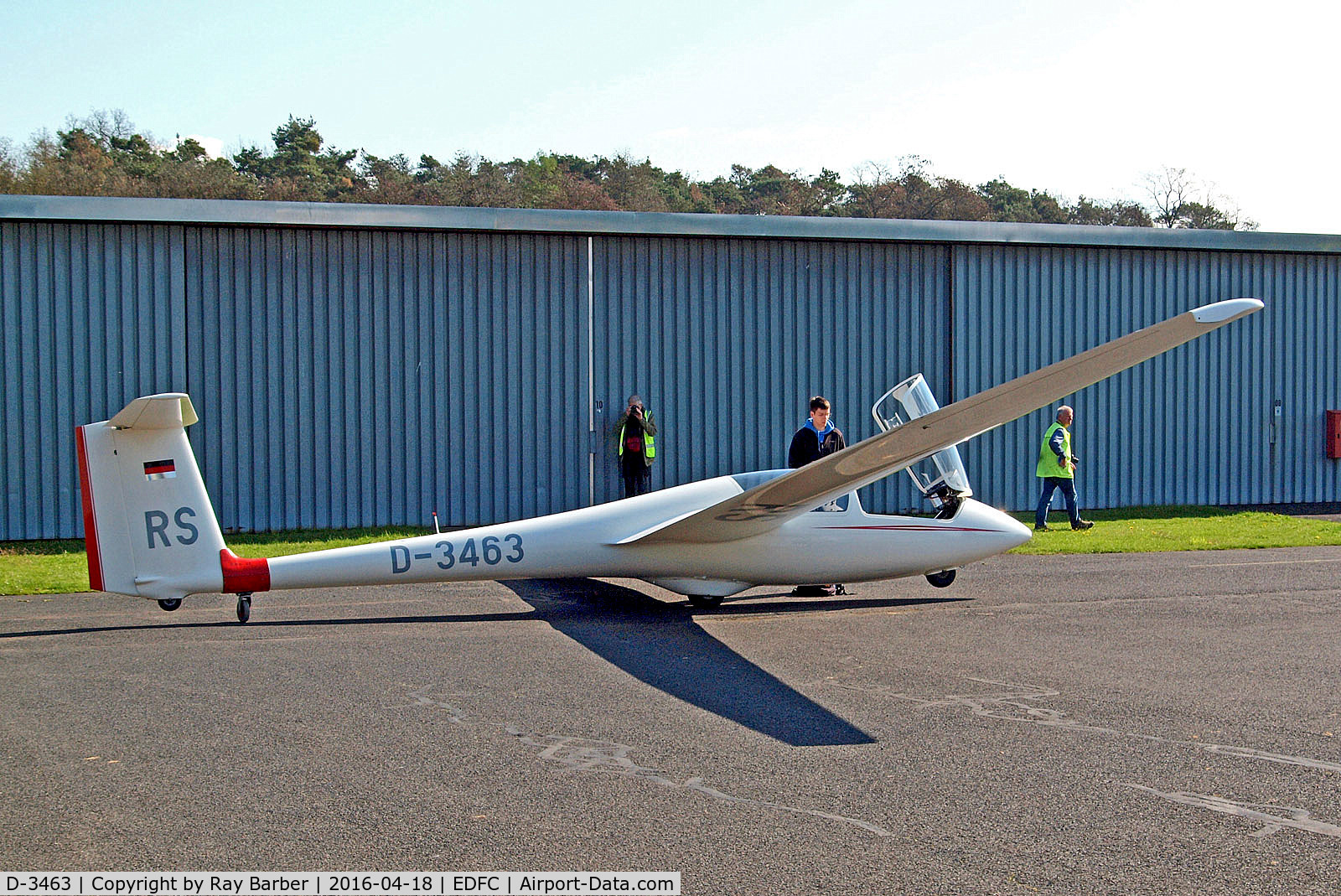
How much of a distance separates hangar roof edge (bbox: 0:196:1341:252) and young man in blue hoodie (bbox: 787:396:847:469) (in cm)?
627

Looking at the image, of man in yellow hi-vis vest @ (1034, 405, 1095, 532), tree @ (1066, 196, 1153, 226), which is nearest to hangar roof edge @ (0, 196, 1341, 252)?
man in yellow hi-vis vest @ (1034, 405, 1095, 532)

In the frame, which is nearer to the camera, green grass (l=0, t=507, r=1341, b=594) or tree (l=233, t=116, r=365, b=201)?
green grass (l=0, t=507, r=1341, b=594)

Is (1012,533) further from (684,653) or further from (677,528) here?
(684,653)

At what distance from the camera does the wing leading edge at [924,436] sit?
6.88 metres

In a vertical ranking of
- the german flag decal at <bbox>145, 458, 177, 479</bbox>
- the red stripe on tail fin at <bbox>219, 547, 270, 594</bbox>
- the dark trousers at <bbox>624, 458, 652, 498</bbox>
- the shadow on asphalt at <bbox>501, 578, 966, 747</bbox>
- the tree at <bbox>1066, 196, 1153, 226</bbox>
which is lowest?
the shadow on asphalt at <bbox>501, 578, 966, 747</bbox>

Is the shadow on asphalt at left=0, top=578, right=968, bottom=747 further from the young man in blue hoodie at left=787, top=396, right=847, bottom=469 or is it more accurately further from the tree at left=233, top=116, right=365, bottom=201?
the tree at left=233, top=116, right=365, bottom=201

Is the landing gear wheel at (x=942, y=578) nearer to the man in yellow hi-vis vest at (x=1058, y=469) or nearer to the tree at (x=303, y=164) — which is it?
the man in yellow hi-vis vest at (x=1058, y=469)

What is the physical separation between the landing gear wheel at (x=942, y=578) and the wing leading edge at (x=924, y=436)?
2.00m

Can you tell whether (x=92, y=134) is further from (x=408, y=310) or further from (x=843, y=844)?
(x=843, y=844)

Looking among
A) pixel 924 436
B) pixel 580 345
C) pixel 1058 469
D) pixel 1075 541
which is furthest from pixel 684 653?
pixel 580 345

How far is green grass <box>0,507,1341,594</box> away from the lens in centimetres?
1295

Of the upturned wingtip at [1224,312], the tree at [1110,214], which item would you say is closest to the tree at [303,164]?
the tree at [1110,214]

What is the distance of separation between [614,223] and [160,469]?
1069cm

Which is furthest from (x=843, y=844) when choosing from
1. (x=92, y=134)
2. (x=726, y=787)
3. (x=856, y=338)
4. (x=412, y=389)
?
(x=92, y=134)
